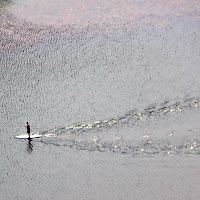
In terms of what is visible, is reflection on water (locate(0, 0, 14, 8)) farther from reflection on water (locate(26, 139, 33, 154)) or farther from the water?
reflection on water (locate(26, 139, 33, 154))

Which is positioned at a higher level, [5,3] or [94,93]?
[5,3]

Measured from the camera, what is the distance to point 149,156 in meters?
27.3

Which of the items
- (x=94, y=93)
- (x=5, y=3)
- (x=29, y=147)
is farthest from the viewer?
(x=5, y=3)

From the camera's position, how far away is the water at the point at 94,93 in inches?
1054

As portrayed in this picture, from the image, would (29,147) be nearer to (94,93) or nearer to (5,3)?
(94,93)

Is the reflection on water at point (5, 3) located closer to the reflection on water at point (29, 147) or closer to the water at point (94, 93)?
the water at point (94, 93)

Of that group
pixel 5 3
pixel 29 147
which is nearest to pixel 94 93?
pixel 29 147

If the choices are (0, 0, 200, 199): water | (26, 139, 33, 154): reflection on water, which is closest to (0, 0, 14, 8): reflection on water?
(0, 0, 200, 199): water

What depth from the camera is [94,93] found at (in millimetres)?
31281

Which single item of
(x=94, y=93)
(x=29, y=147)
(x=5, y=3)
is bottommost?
(x=29, y=147)

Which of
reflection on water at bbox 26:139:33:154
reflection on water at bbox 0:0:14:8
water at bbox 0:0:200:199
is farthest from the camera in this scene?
reflection on water at bbox 0:0:14:8

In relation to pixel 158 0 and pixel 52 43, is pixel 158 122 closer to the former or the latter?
pixel 52 43

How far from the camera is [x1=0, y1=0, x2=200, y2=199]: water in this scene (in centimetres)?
2678

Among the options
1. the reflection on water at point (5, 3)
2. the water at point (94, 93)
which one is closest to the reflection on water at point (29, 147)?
the water at point (94, 93)
